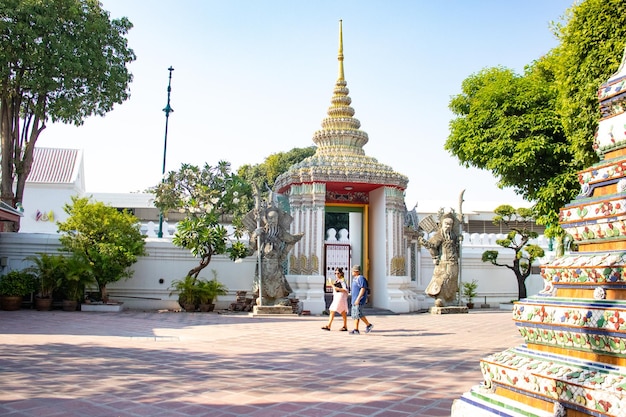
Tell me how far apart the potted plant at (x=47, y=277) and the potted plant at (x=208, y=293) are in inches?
140

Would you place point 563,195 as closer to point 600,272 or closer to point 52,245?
point 600,272

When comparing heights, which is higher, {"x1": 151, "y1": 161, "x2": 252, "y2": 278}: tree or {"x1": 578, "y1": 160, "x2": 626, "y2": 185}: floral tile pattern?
{"x1": 151, "y1": 161, "x2": 252, "y2": 278}: tree

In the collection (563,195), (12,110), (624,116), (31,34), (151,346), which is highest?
(31,34)

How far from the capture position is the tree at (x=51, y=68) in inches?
552

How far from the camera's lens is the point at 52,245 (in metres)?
15.5

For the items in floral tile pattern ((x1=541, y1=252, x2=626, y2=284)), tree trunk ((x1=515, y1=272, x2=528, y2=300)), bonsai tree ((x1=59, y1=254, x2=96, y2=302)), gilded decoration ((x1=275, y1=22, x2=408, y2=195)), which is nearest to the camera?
floral tile pattern ((x1=541, y1=252, x2=626, y2=284))

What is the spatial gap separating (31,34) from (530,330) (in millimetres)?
14612

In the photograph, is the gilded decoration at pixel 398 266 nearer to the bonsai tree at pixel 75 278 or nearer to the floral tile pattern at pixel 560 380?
the bonsai tree at pixel 75 278

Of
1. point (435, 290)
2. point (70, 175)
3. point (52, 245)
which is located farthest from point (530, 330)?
point (70, 175)

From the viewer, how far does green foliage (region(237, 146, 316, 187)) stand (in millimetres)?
33781

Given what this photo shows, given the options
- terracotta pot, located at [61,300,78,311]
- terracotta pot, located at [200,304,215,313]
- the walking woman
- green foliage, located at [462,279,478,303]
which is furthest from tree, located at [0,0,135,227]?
green foliage, located at [462,279,478,303]

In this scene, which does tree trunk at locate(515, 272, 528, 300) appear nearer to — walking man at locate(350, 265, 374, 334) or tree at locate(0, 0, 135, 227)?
walking man at locate(350, 265, 374, 334)

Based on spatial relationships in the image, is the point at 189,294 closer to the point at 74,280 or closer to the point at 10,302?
the point at 74,280

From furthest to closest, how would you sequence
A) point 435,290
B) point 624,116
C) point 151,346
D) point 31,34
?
1. point 435,290
2. point 31,34
3. point 151,346
4. point 624,116
